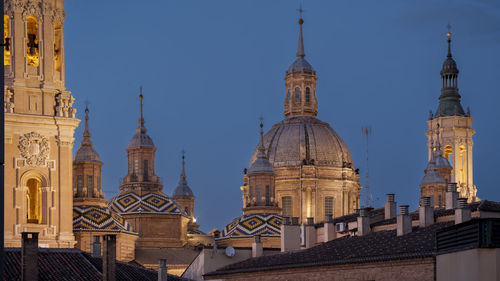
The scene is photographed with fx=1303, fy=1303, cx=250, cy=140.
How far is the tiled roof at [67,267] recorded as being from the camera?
48156mm

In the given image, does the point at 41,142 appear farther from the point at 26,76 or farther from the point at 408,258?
the point at 408,258

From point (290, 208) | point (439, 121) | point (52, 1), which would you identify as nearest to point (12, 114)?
point (52, 1)

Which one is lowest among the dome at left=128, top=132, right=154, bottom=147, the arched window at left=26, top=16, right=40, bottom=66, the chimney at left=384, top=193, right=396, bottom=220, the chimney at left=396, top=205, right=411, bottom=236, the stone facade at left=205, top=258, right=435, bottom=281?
the stone facade at left=205, top=258, right=435, bottom=281

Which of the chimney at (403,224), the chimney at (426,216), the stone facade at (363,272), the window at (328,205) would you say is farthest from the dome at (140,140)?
the chimney at (403,224)

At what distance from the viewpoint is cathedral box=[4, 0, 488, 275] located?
223 ft

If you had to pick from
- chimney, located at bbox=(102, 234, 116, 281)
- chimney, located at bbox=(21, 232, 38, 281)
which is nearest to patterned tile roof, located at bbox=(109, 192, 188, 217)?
chimney, located at bbox=(102, 234, 116, 281)

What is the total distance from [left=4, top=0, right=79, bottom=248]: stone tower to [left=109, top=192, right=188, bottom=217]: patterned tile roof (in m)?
18.4

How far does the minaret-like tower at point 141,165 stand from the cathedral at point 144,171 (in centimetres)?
9

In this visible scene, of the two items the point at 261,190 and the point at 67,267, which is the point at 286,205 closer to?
the point at 261,190

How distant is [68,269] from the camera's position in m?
49.4

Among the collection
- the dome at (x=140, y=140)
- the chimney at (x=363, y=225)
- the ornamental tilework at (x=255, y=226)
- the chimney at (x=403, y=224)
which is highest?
the dome at (x=140, y=140)

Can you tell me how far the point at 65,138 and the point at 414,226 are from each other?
76.9 feet

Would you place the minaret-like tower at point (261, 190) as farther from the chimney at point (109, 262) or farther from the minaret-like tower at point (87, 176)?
the chimney at point (109, 262)

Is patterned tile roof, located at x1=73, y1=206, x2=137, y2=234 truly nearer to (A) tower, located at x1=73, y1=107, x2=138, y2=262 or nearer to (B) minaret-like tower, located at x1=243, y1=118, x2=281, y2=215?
(A) tower, located at x1=73, y1=107, x2=138, y2=262
